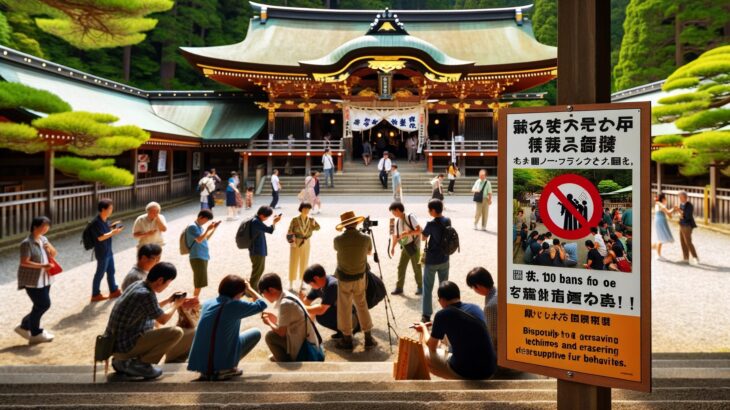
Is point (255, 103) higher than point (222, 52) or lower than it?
lower

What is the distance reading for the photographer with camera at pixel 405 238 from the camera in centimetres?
578

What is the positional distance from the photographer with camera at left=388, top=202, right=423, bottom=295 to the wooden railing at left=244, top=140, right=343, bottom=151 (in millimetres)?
13514

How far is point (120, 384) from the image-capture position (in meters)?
3.02

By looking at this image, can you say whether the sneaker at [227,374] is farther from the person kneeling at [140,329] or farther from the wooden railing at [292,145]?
the wooden railing at [292,145]

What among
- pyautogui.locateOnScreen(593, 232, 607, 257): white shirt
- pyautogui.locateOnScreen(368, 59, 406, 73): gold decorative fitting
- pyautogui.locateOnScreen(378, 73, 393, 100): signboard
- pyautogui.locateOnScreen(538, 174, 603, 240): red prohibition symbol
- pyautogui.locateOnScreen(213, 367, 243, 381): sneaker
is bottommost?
pyautogui.locateOnScreen(213, 367, 243, 381): sneaker

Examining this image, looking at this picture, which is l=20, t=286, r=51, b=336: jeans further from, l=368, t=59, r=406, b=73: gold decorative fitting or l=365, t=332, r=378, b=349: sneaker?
l=368, t=59, r=406, b=73: gold decorative fitting

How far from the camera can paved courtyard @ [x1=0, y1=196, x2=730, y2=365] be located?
4.70 m

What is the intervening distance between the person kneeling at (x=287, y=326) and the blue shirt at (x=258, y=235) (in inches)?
78.1

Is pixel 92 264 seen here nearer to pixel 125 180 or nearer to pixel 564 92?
pixel 125 180

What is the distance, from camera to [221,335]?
10.8 ft

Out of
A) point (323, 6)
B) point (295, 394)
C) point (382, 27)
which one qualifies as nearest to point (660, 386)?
point (295, 394)

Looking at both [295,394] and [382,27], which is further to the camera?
[382,27]

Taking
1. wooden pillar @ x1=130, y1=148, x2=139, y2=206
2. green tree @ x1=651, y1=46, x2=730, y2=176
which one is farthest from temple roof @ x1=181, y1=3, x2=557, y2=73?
green tree @ x1=651, y1=46, x2=730, y2=176

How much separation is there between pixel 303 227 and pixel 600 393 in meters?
4.53
